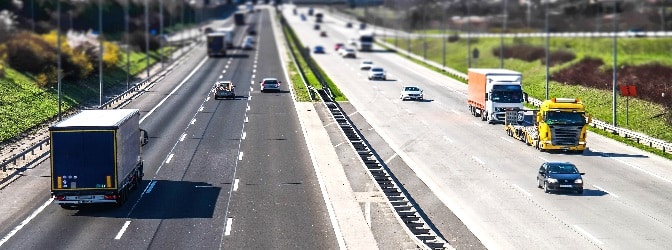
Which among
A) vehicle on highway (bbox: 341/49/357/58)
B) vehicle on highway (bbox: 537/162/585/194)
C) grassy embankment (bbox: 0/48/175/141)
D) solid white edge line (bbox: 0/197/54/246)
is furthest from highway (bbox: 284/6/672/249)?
vehicle on highway (bbox: 341/49/357/58)

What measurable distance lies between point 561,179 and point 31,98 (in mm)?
45390

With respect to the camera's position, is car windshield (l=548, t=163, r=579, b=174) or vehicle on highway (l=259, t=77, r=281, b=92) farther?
vehicle on highway (l=259, t=77, r=281, b=92)

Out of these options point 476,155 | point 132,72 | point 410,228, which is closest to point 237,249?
point 410,228

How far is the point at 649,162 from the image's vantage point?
176 ft

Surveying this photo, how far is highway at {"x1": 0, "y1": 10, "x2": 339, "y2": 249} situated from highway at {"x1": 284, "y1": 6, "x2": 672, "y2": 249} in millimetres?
5004

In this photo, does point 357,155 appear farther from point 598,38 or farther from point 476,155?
point 598,38

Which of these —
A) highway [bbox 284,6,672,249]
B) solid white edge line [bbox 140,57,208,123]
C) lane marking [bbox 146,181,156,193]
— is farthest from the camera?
solid white edge line [bbox 140,57,208,123]

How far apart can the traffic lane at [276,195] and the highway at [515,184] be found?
4256 mm

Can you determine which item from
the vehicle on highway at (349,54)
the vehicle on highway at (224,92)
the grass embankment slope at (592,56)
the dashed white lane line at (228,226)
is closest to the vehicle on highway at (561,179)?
the dashed white lane line at (228,226)

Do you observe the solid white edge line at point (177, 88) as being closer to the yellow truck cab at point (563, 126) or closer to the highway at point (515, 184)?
the highway at point (515, 184)

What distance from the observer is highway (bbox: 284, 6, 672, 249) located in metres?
35.4

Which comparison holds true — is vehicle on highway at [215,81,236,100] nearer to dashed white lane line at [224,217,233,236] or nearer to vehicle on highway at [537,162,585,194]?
→ vehicle on highway at [537,162,585,194]

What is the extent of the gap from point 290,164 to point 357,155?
3.13 meters

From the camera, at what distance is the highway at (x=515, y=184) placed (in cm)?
3544
